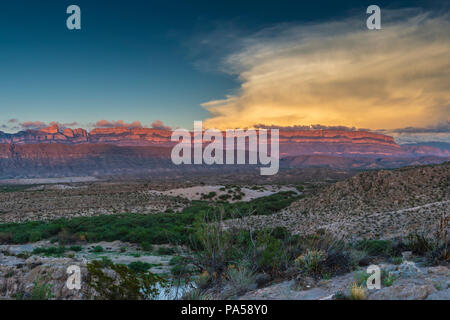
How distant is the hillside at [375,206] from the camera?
48.0ft

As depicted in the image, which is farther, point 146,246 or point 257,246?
point 146,246

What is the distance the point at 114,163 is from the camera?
18950 centimetres

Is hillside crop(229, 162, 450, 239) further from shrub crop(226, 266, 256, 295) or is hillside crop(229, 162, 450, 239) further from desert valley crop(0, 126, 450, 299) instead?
shrub crop(226, 266, 256, 295)

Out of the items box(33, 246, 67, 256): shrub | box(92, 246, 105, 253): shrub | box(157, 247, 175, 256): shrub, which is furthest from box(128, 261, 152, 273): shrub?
box(33, 246, 67, 256): shrub

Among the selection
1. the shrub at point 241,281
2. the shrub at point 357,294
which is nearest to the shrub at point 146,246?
the shrub at point 241,281

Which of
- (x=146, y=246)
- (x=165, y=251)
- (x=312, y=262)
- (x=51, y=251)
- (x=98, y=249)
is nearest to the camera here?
(x=312, y=262)

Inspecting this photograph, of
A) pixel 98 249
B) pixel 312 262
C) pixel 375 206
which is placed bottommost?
pixel 98 249

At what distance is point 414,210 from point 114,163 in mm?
192405

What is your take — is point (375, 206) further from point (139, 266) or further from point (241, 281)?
point (241, 281)

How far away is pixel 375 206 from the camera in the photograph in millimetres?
19875

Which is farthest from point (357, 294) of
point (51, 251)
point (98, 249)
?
point (51, 251)
